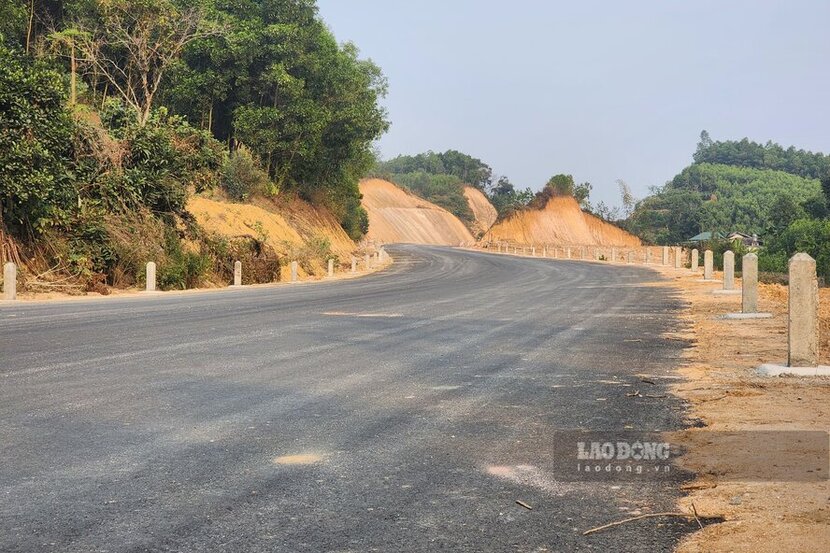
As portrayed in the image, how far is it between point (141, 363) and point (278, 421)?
3693 mm

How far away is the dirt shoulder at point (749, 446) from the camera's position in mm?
3959

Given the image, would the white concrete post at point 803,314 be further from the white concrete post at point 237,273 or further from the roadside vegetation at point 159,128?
the white concrete post at point 237,273

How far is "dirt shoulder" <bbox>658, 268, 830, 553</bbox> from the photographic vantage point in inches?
156

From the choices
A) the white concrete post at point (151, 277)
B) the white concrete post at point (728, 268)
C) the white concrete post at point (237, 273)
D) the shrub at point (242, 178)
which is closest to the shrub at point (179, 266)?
the white concrete post at point (237, 273)

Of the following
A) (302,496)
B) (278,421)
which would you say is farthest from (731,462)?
(278,421)

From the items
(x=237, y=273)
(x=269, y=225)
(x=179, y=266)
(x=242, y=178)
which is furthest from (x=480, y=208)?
(x=179, y=266)

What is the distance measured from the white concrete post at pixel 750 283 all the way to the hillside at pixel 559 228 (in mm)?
83018

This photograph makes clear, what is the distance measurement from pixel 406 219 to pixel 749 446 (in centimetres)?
13034

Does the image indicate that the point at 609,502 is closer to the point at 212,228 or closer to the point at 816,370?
the point at 816,370

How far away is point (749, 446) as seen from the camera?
5.78 m

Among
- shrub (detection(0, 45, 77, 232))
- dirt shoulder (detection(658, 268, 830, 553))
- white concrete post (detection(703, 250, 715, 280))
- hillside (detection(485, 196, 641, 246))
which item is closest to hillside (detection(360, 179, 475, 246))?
hillside (detection(485, 196, 641, 246))

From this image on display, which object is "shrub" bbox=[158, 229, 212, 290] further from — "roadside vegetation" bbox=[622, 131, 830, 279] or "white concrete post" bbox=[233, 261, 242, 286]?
"roadside vegetation" bbox=[622, 131, 830, 279]

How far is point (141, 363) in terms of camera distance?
9531mm

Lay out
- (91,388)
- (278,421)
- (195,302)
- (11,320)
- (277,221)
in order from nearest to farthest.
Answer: (278,421)
(91,388)
(11,320)
(195,302)
(277,221)
